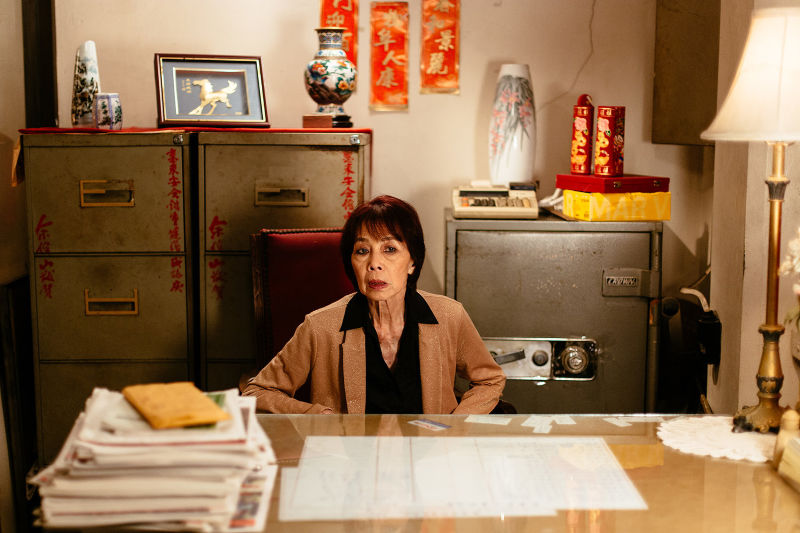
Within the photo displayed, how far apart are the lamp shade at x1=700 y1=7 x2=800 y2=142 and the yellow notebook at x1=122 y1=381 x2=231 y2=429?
41.1 inches

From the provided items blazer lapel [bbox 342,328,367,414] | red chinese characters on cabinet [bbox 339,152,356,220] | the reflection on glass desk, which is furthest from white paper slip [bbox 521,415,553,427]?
red chinese characters on cabinet [bbox 339,152,356,220]

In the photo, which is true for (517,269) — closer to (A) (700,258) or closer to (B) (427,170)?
Result: (B) (427,170)

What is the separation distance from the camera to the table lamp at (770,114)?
1.55 metres

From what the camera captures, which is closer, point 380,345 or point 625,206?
point 380,345

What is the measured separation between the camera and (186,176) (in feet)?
9.18

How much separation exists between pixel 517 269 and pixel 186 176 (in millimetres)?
1107

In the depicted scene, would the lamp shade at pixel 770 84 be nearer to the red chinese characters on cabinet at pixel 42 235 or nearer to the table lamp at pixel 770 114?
the table lamp at pixel 770 114

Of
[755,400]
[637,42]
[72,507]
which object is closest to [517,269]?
[755,400]

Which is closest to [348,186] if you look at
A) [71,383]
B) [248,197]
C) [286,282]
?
[248,197]

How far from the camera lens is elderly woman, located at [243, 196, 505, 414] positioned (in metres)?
2.08

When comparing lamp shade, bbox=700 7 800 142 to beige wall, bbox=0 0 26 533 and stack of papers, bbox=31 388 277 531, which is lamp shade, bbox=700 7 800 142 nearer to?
stack of papers, bbox=31 388 277 531

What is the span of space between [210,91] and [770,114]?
1.96 metres

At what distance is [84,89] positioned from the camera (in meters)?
2.88

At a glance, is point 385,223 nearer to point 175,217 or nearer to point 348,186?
point 348,186
